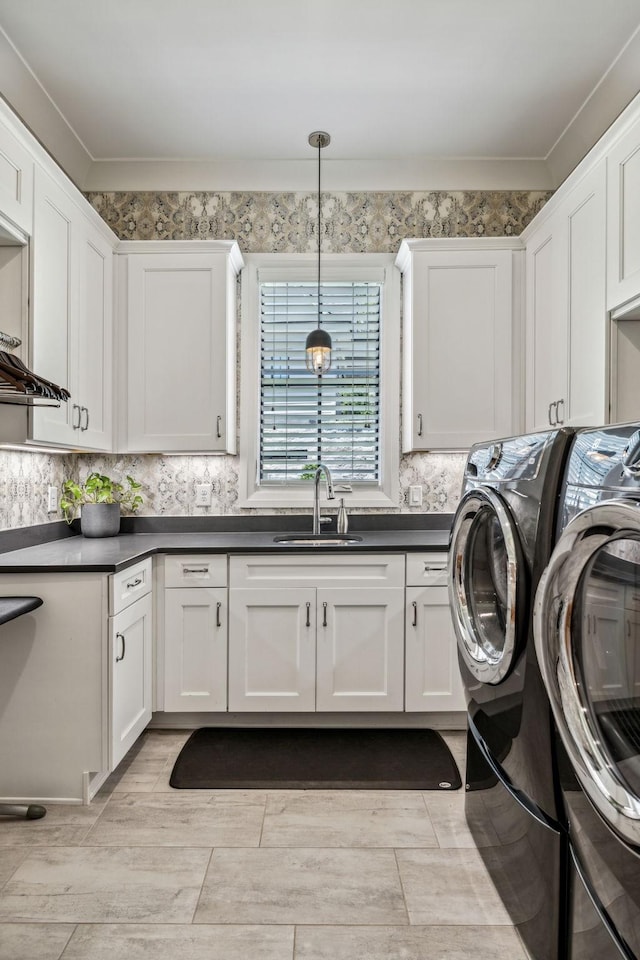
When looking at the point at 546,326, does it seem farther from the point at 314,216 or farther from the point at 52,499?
the point at 52,499

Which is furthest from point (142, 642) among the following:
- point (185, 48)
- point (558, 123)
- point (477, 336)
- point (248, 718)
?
point (558, 123)

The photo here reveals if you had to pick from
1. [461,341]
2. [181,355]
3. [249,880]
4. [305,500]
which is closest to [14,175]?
[181,355]

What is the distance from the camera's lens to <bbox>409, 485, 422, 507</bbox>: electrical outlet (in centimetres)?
321

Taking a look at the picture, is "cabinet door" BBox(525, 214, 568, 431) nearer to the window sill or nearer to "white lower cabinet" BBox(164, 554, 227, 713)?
the window sill

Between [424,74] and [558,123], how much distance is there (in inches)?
31.1

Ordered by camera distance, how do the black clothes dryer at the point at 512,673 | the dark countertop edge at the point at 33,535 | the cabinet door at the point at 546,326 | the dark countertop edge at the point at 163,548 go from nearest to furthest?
the black clothes dryer at the point at 512,673 < the dark countertop edge at the point at 163,548 < the dark countertop edge at the point at 33,535 < the cabinet door at the point at 546,326

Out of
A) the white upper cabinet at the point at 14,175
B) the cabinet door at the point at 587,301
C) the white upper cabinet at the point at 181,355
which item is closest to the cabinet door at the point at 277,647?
the white upper cabinet at the point at 181,355

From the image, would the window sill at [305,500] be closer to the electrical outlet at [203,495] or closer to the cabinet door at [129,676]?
the electrical outlet at [203,495]

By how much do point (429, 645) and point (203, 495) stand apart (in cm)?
144

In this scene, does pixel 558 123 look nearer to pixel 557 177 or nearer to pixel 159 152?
pixel 557 177

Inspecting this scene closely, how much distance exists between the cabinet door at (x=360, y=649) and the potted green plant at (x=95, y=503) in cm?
119

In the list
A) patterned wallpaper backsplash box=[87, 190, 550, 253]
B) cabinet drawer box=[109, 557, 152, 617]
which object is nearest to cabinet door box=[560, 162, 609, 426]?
patterned wallpaper backsplash box=[87, 190, 550, 253]

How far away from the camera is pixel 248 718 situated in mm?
2689

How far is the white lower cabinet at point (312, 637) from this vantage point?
2.62m
